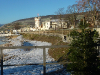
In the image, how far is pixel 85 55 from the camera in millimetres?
3105

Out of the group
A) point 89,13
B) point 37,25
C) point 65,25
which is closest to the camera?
point 89,13

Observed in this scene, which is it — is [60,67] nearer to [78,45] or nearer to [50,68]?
[50,68]

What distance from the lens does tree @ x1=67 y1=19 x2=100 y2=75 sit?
3.10m

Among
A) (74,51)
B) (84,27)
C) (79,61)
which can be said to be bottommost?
(79,61)

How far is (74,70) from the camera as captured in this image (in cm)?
317

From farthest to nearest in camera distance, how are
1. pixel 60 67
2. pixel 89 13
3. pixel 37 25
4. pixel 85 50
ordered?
pixel 37 25, pixel 89 13, pixel 60 67, pixel 85 50

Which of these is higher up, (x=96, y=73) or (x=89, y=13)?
(x=89, y=13)

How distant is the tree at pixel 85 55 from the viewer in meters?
3.10

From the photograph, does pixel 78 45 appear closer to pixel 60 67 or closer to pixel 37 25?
pixel 60 67

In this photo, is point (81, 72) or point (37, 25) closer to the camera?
point (81, 72)

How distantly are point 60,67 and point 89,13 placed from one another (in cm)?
2944

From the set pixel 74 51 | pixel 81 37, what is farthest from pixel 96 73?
pixel 81 37

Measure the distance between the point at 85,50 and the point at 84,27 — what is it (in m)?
0.64

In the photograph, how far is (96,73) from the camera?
313 cm
